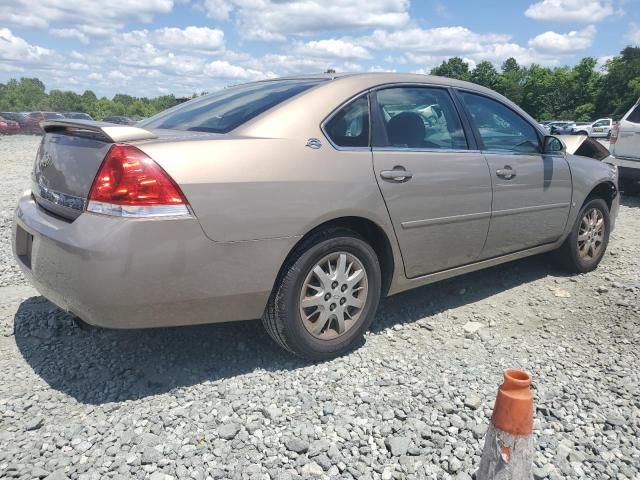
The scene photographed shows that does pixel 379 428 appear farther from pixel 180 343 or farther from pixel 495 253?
pixel 495 253

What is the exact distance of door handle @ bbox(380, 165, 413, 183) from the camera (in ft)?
10.4

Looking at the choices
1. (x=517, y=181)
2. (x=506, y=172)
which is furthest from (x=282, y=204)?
(x=517, y=181)

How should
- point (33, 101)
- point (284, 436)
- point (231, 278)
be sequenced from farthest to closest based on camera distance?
point (33, 101)
point (231, 278)
point (284, 436)

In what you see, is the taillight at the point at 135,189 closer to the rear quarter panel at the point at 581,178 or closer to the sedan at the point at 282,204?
the sedan at the point at 282,204

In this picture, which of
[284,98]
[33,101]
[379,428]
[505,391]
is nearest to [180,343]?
[379,428]

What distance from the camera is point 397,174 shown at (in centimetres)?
323

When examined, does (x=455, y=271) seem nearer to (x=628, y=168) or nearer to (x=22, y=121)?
(x=628, y=168)

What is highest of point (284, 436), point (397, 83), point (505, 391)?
point (397, 83)

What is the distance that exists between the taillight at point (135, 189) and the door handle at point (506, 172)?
2.39m

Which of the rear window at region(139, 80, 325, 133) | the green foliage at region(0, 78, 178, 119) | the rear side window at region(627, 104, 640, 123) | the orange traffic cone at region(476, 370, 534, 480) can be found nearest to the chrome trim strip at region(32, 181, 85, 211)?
the rear window at region(139, 80, 325, 133)

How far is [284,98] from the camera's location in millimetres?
3125

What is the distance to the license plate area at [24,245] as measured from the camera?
291 centimetres

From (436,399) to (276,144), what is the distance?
1.57m

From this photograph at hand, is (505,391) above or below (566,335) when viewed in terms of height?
Answer: above
